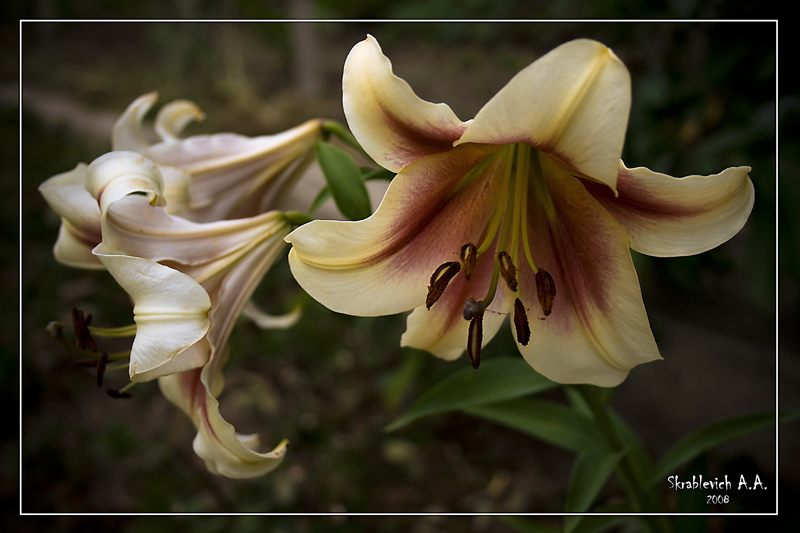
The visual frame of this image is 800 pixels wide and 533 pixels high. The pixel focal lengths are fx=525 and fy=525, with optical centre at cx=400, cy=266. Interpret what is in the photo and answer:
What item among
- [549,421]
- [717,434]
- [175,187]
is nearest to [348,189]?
[175,187]

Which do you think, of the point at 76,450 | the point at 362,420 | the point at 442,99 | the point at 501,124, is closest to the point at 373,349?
the point at 362,420

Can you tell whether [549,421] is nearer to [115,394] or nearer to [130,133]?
[115,394]

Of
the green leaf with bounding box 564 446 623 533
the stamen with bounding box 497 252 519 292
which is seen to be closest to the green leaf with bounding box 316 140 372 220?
the stamen with bounding box 497 252 519 292

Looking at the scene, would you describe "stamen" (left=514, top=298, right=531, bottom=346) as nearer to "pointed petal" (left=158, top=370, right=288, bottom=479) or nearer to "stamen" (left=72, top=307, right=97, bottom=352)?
"pointed petal" (left=158, top=370, right=288, bottom=479)

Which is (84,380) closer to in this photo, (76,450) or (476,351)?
(76,450)

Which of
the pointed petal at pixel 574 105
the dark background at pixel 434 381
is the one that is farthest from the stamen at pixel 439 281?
the dark background at pixel 434 381

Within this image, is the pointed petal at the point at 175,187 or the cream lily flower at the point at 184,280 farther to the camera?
the pointed petal at the point at 175,187

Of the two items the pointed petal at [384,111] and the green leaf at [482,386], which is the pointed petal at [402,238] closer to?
the pointed petal at [384,111]
